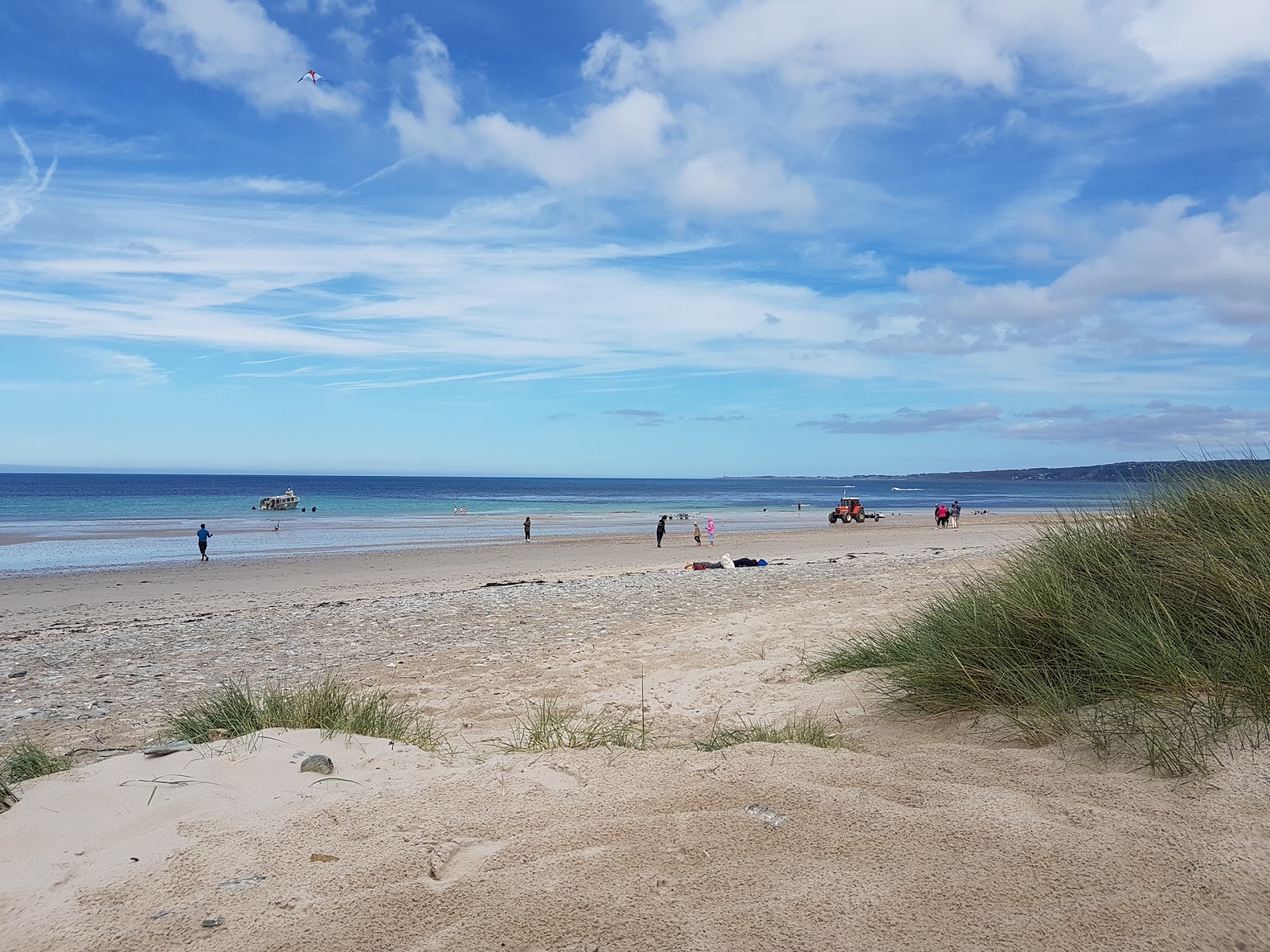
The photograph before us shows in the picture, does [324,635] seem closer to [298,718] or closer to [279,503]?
[298,718]

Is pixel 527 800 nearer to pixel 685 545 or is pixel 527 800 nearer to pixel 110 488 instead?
pixel 685 545

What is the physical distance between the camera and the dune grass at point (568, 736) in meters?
4.59

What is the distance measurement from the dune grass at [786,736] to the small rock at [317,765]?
1875mm

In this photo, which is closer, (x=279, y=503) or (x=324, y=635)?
(x=324, y=635)

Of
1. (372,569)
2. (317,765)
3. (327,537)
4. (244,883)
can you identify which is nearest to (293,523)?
(327,537)

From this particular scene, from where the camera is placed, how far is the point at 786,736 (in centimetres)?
458

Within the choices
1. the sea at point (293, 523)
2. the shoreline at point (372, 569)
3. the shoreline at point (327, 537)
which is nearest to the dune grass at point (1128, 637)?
the sea at point (293, 523)

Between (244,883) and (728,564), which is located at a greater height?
(244,883)

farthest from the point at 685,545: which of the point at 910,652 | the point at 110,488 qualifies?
the point at 110,488

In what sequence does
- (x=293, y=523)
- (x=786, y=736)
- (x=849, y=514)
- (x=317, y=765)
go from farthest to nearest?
(x=849, y=514), (x=293, y=523), (x=786, y=736), (x=317, y=765)

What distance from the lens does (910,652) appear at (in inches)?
236

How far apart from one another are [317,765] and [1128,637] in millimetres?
4360

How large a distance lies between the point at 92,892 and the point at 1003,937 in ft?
10.00

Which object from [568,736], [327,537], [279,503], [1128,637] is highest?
[1128,637]
